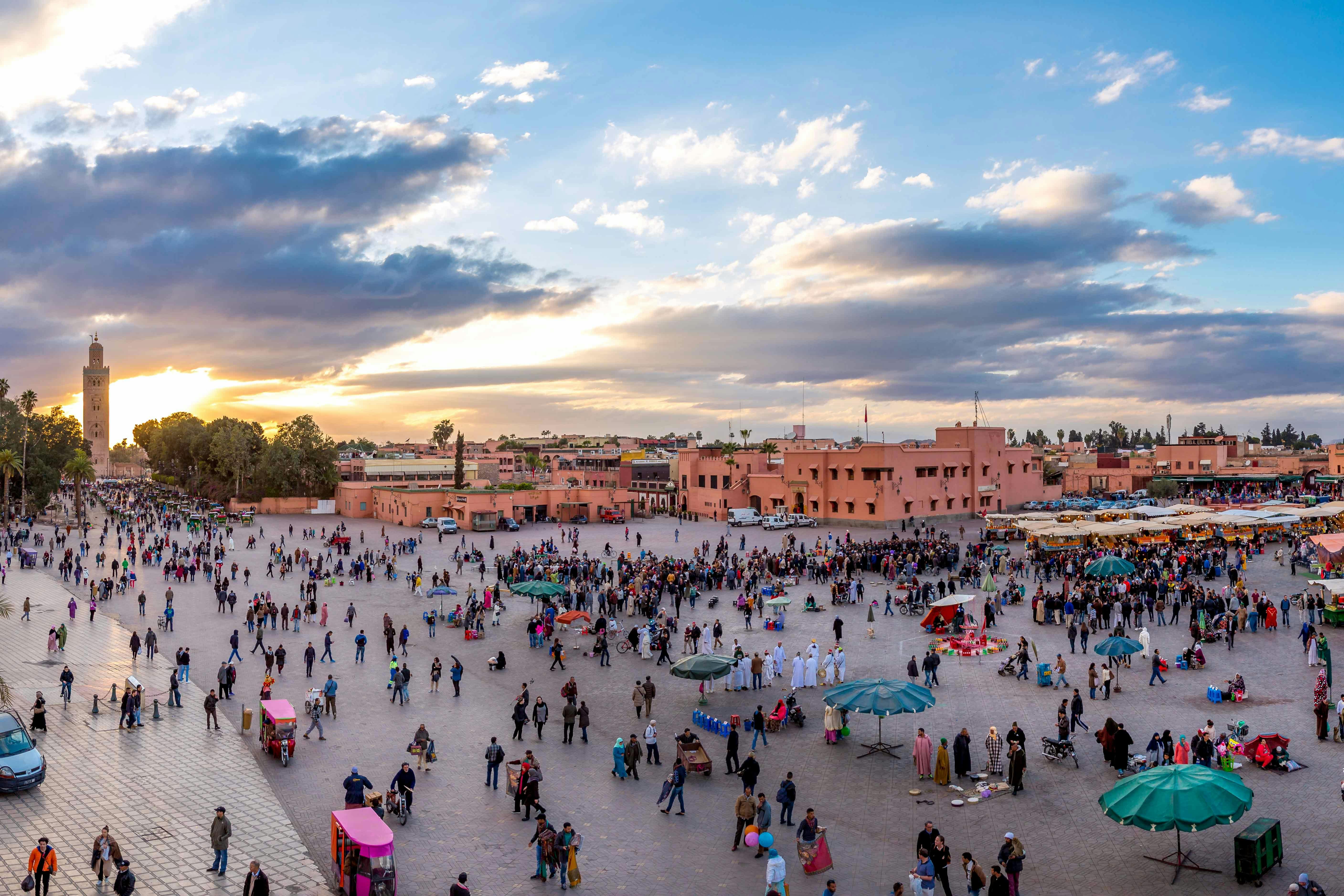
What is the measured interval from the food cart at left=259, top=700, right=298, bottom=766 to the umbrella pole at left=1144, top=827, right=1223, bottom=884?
14.7 metres

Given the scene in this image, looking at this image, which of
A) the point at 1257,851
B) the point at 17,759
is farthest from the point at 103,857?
the point at 1257,851

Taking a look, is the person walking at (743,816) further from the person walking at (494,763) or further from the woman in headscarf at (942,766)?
the person walking at (494,763)

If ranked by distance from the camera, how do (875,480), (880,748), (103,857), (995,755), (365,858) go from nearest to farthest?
(365,858) → (103,857) → (995,755) → (880,748) → (875,480)

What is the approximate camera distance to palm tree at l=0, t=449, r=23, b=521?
5884 centimetres

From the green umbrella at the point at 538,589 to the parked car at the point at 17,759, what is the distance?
14065 mm

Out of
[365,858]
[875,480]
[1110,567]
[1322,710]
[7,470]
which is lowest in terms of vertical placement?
[365,858]

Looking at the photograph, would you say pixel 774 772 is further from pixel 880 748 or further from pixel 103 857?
pixel 103 857

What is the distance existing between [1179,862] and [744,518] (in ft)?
169

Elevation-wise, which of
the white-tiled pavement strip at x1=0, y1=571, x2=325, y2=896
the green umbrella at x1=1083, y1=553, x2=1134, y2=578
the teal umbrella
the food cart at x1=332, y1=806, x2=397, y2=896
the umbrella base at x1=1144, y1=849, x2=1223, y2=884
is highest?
the green umbrella at x1=1083, y1=553, x2=1134, y2=578

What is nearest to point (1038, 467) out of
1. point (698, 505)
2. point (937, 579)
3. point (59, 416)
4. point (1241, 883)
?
point (698, 505)

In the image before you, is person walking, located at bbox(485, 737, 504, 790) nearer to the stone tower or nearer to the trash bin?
the trash bin

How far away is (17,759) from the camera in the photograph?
594 inches

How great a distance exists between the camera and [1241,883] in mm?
11219

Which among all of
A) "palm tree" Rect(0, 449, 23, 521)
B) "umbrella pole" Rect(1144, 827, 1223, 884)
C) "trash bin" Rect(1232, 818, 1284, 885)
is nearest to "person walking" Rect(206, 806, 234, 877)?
"umbrella pole" Rect(1144, 827, 1223, 884)
